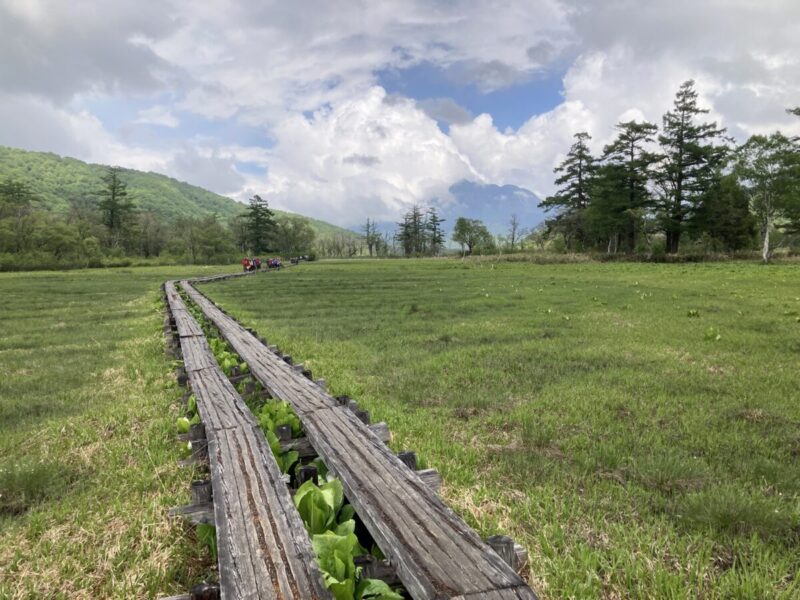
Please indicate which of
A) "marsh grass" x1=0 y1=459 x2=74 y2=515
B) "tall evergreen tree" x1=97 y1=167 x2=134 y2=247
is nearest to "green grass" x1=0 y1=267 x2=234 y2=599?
"marsh grass" x1=0 y1=459 x2=74 y2=515

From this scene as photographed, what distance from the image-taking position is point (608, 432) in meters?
4.76

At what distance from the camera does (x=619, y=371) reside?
7.14 metres

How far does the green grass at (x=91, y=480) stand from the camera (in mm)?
2678

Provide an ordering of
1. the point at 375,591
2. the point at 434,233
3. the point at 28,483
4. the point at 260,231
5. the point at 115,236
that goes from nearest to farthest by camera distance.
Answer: the point at 375,591, the point at 28,483, the point at 115,236, the point at 260,231, the point at 434,233

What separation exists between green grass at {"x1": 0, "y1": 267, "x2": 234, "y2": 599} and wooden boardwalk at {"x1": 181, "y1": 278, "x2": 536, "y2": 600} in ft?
3.47

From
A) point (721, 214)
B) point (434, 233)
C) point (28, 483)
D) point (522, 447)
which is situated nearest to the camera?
point (28, 483)

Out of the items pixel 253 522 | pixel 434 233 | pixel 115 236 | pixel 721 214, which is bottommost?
pixel 253 522

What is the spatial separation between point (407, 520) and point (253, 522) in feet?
2.75

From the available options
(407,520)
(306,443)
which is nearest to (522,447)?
(306,443)

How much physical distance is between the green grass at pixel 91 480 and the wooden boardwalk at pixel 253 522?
461 mm

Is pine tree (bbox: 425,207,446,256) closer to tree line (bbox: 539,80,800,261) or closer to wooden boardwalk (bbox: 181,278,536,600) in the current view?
tree line (bbox: 539,80,800,261)

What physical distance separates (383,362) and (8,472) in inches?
207

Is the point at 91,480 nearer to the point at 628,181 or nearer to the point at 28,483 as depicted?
the point at 28,483

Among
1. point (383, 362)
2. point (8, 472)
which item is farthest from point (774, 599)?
point (383, 362)
